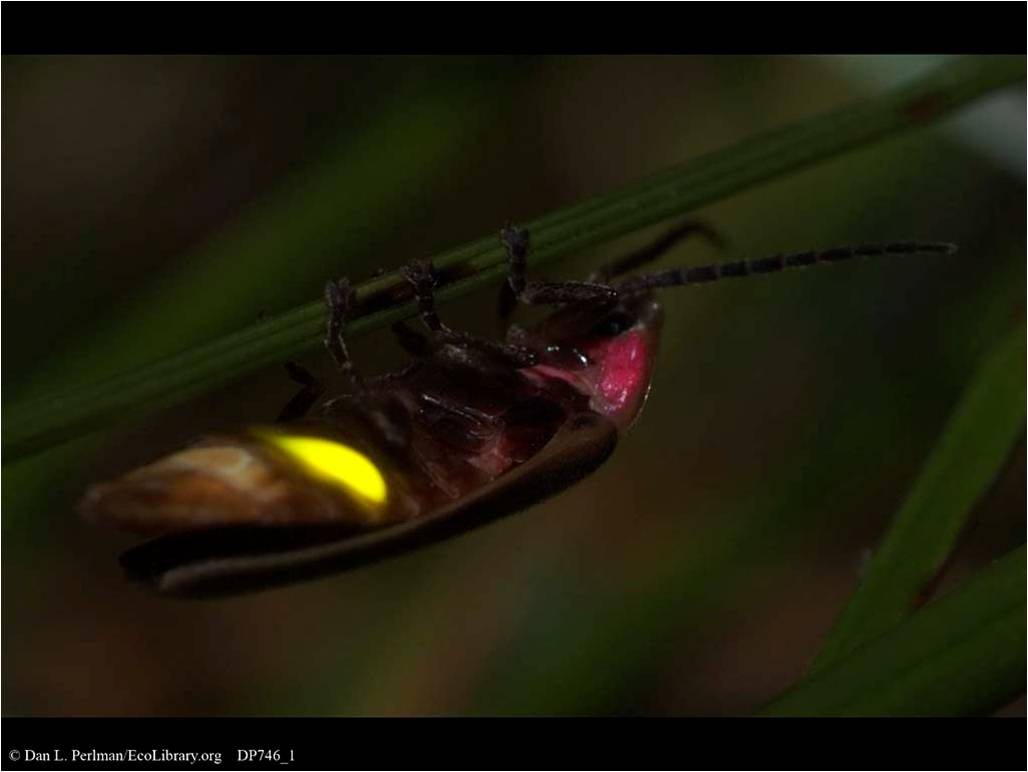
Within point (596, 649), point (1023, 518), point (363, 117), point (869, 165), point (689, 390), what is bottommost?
point (596, 649)

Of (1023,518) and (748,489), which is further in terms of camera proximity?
(1023,518)

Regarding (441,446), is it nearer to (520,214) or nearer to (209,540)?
(209,540)

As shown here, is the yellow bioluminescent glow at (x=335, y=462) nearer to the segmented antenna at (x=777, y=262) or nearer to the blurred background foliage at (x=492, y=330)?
the segmented antenna at (x=777, y=262)

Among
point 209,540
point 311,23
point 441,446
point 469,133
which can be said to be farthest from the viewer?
point 469,133

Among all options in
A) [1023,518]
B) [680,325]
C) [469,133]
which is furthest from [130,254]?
[1023,518]

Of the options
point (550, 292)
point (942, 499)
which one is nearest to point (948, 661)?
point (942, 499)

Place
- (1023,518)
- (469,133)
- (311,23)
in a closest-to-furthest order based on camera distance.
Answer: (311,23)
(469,133)
(1023,518)

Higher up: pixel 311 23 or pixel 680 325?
pixel 311 23
